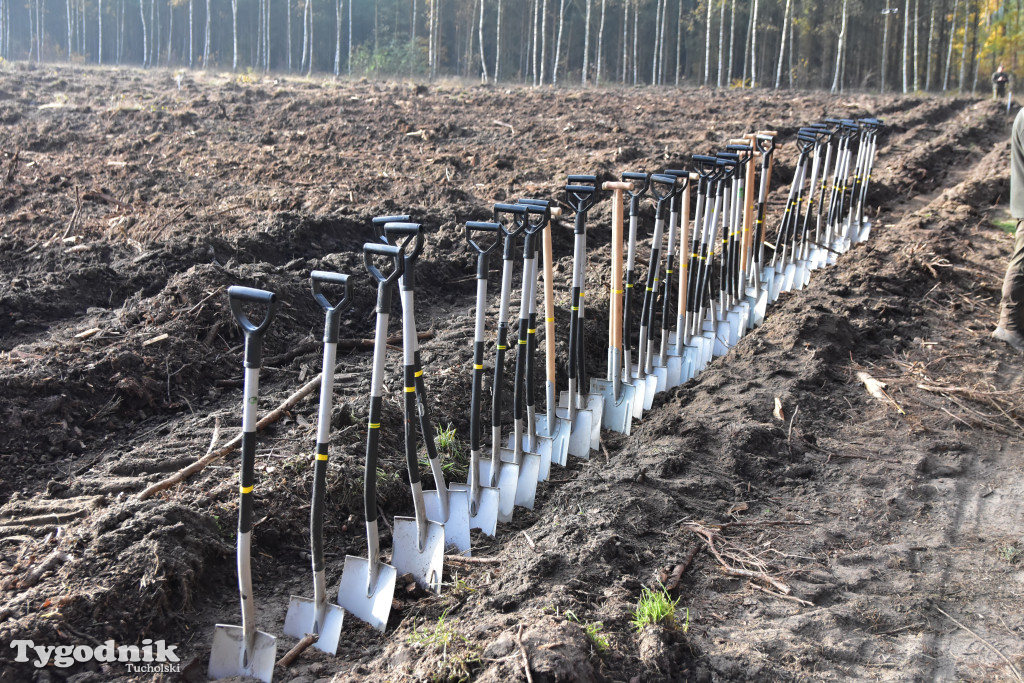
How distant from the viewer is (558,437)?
14.6 ft

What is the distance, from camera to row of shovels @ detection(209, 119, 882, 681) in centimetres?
277

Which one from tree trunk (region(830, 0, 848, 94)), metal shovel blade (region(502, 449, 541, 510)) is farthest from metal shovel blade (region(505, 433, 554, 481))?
tree trunk (region(830, 0, 848, 94))

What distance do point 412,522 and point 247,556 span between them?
2.90 ft

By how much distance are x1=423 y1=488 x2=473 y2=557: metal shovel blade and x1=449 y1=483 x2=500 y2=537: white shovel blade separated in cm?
10

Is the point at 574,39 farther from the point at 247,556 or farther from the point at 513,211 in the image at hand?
the point at 247,556

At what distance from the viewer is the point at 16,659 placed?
2.66 metres

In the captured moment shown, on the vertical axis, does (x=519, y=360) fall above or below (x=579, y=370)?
above

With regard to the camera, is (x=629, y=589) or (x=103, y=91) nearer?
(x=629, y=589)

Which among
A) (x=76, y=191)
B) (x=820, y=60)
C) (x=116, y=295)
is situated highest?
(x=820, y=60)

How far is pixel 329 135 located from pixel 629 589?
11.5 metres

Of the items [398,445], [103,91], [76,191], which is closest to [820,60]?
[103,91]

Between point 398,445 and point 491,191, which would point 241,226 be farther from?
point 398,445

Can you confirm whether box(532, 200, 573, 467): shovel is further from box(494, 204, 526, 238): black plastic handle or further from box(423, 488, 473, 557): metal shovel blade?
box(423, 488, 473, 557): metal shovel blade

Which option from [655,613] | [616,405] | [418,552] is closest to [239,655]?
[418,552]
